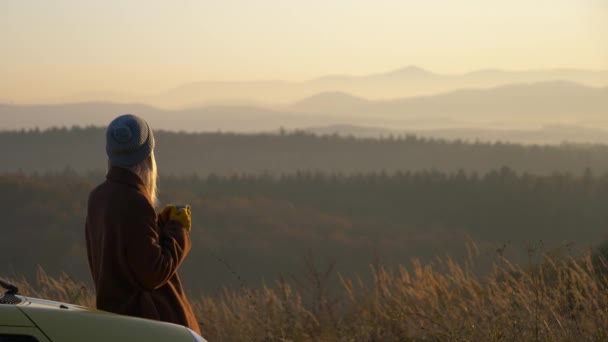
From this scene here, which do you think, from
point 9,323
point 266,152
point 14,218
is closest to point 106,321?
point 9,323

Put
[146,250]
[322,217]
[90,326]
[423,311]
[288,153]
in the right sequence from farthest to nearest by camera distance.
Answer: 1. [288,153]
2. [322,217]
3. [423,311]
4. [146,250]
5. [90,326]

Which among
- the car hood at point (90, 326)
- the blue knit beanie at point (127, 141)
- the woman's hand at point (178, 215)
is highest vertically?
the blue knit beanie at point (127, 141)

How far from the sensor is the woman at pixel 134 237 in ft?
15.5

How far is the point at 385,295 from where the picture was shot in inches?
381

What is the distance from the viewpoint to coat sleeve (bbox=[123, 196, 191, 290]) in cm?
469

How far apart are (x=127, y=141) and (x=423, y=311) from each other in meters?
4.68

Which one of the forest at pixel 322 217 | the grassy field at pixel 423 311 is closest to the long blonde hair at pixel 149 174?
the grassy field at pixel 423 311

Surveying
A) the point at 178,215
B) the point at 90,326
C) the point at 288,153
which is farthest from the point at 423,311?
the point at 288,153

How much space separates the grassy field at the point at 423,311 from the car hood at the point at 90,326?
153 inches

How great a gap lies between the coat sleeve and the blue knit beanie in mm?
230

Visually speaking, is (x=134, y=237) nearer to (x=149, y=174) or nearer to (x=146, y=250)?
(x=146, y=250)

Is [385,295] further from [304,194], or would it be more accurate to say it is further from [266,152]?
[266,152]

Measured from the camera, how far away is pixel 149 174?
4934 millimetres

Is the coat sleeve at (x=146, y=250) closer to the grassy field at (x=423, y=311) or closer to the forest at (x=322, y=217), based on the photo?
the grassy field at (x=423, y=311)
